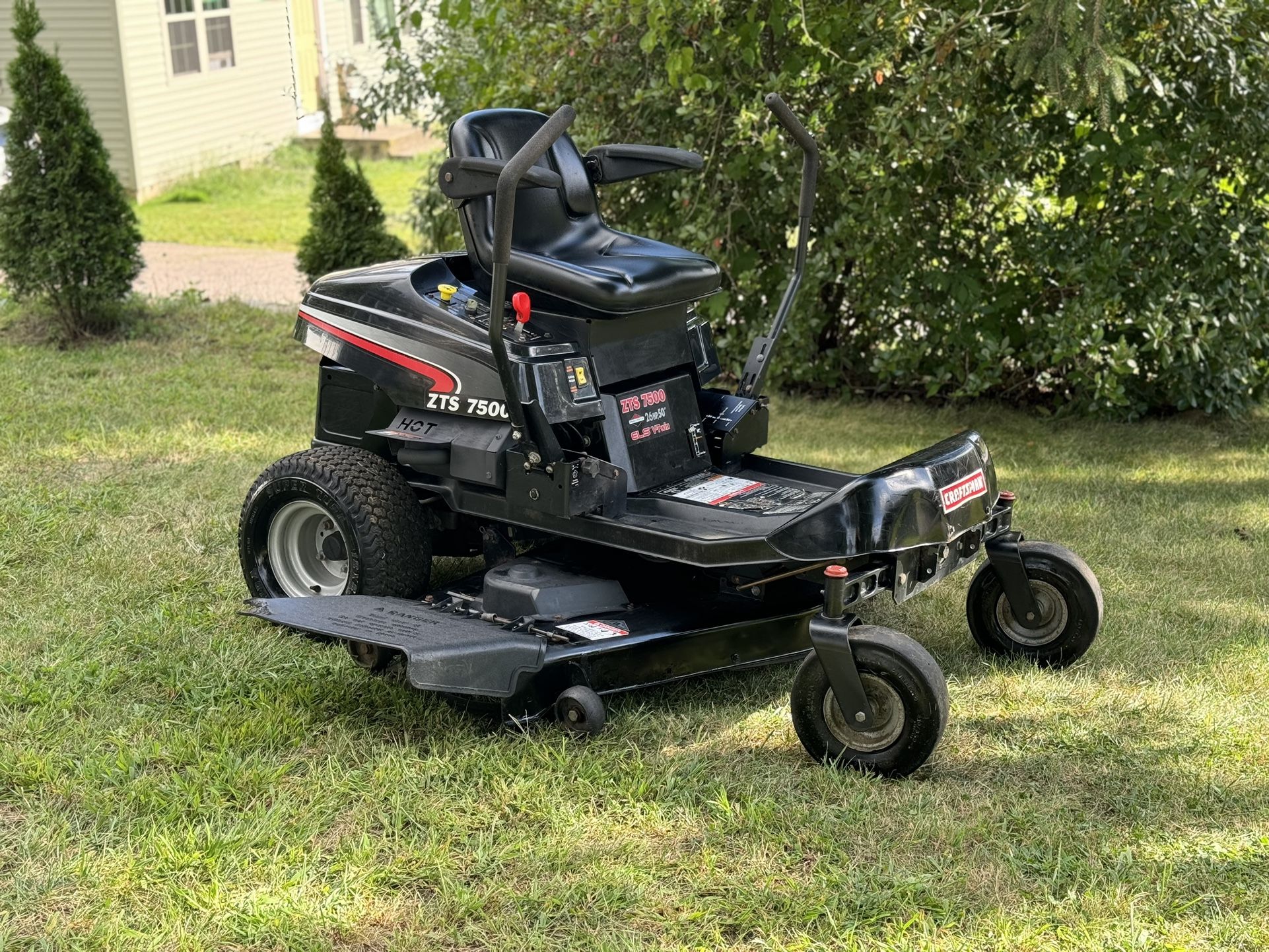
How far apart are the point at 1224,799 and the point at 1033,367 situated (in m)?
4.05

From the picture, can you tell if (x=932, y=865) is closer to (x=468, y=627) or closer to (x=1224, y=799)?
(x=1224, y=799)

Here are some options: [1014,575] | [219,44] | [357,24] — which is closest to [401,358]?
[1014,575]

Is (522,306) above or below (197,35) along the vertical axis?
below

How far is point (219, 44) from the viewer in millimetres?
15156

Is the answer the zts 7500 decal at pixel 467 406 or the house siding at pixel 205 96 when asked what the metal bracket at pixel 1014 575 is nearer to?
the zts 7500 decal at pixel 467 406

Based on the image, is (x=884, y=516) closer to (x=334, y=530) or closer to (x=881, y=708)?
(x=881, y=708)

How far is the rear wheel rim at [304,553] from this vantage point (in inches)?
185

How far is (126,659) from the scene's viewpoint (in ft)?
14.4

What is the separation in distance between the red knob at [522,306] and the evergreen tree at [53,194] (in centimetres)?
485

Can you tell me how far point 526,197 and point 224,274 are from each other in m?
6.73

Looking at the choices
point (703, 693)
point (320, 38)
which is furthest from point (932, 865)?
point (320, 38)

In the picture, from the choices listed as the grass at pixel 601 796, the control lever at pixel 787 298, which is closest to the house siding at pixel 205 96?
the grass at pixel 601 796

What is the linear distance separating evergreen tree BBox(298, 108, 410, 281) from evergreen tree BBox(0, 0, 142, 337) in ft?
3.78

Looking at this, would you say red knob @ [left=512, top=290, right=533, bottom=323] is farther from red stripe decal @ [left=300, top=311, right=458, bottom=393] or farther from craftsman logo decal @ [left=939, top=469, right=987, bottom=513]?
craftsman logo decal @ [left=939, top=469, right=987, bottom=513]
